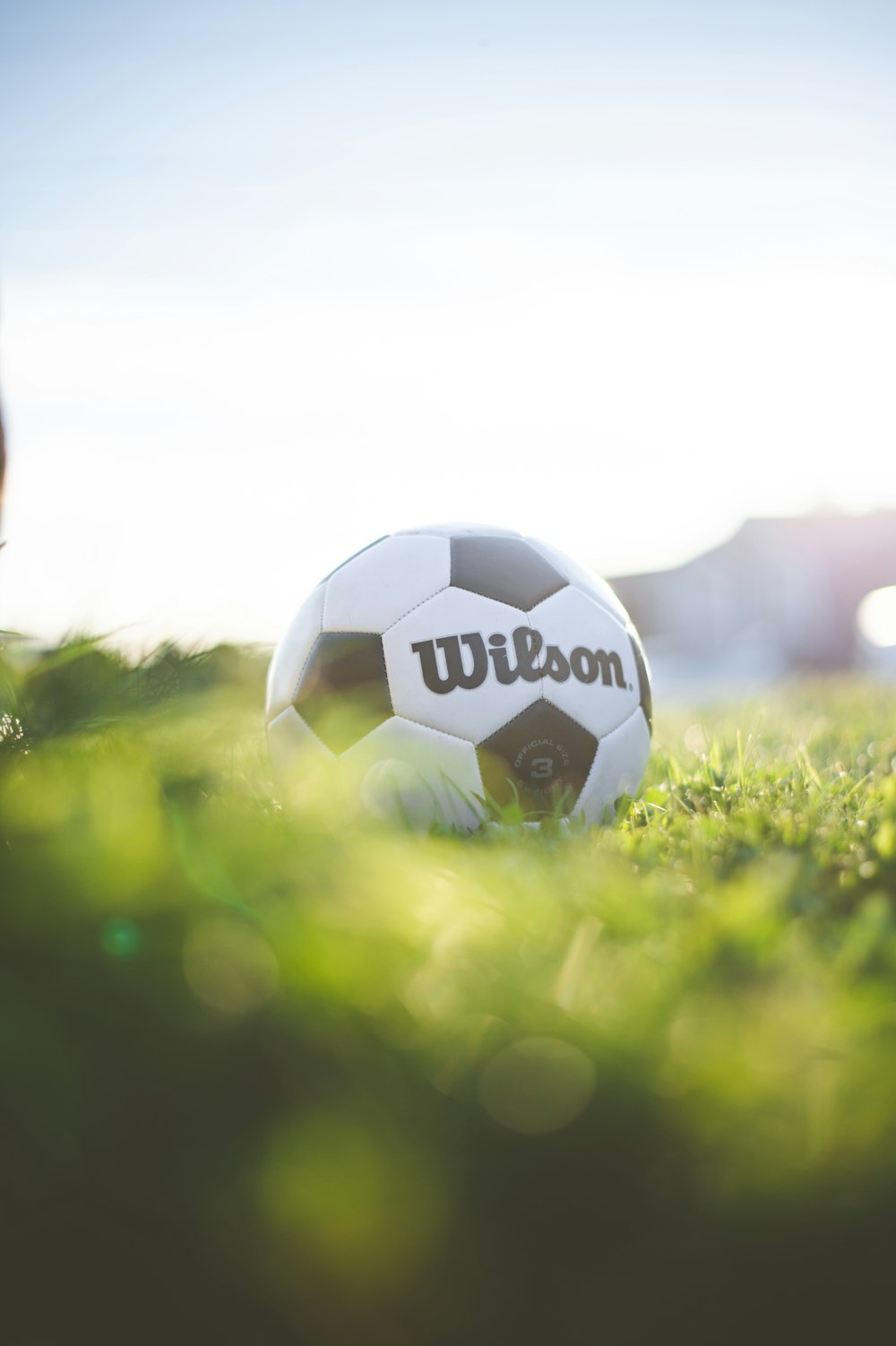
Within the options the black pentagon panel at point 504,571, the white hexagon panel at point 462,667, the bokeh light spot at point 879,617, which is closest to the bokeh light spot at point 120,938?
the white hexagon panel at point 462,667

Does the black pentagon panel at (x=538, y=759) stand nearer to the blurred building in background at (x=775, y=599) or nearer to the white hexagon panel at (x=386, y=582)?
the white hexagon panel at (x=386, y=582)

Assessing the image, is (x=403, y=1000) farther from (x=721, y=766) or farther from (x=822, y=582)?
(x=822, y=582)

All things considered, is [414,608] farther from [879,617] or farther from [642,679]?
→ [879,617]

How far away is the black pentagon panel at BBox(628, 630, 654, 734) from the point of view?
2627 mm

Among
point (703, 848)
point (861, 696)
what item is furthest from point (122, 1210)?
point (861, 696)

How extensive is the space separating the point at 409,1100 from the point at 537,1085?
14cm

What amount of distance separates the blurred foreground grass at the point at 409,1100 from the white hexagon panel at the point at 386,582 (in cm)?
112

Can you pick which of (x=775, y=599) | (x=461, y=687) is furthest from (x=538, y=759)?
(x=775, y=599)

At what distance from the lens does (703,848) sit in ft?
6.08

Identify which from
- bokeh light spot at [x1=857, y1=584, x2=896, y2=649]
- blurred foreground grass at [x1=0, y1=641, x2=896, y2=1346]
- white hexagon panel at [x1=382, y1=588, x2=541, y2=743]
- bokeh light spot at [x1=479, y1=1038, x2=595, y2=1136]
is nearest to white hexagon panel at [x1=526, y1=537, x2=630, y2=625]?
white hexagon panel at [x1=382, y1=588, x2=541, y2=743]

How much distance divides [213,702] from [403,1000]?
1461mm

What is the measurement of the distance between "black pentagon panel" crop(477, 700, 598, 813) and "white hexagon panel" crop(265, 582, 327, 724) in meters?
0.64

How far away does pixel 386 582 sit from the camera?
2.43 meters

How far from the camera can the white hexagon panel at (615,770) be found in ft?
7.87
